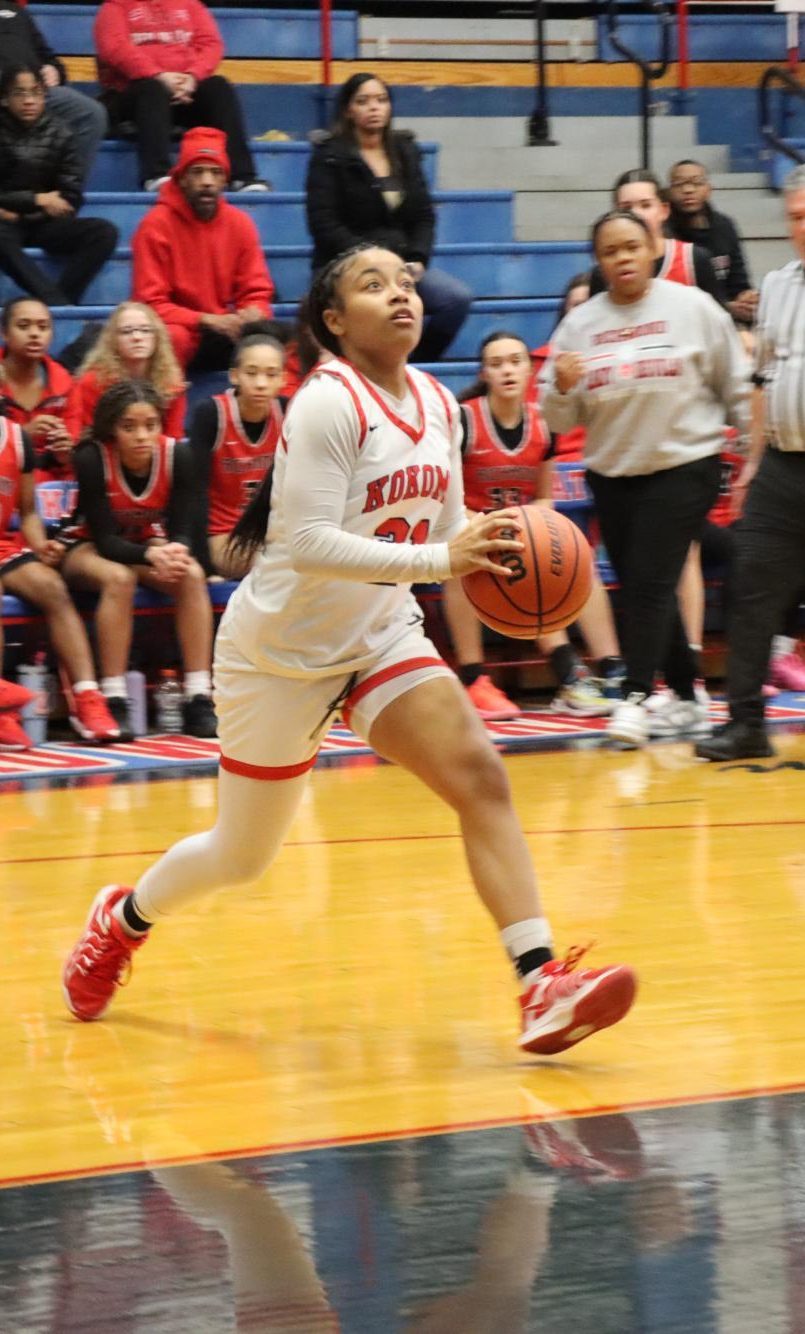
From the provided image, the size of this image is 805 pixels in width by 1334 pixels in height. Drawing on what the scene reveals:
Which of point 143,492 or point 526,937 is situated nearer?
point 526,937

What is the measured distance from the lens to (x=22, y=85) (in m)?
9.21

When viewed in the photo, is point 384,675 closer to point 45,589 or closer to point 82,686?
point 82,686

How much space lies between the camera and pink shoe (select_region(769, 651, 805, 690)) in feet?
27.7

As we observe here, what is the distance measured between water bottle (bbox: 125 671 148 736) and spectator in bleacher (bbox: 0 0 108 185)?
9.24ft

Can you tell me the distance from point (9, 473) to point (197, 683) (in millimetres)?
1076

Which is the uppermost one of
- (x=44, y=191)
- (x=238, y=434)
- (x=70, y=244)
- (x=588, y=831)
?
(x=44, y=191)

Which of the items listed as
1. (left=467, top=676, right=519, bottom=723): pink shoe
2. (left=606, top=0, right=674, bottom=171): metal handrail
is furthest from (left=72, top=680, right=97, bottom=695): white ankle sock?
(left=606, top=0, right=674, bottom=171): metal handrail

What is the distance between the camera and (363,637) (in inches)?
147

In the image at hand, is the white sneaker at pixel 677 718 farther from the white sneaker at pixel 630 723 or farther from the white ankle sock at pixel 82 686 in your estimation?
the white ankle sock at pixel 82 686

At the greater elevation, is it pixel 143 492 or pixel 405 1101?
pixel 143 492

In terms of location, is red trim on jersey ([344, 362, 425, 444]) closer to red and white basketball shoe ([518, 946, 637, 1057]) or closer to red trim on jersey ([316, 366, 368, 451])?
red trim on jersey ([316, 366, 368, 451])

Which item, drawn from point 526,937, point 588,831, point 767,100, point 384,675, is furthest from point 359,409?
point 767,100

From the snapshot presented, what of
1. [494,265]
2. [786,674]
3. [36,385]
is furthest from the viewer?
[494,265]

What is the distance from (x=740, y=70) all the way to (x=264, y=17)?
117 inches
